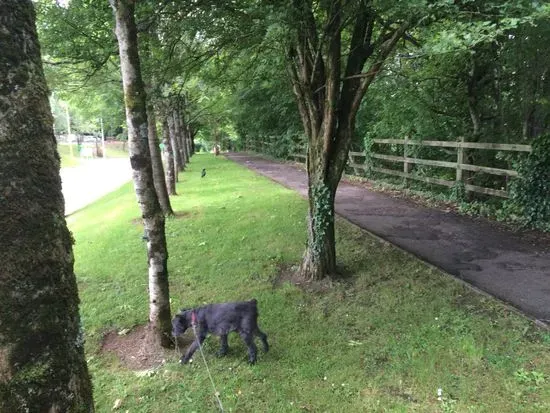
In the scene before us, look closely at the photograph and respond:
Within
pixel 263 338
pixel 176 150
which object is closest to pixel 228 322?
pixel 263 338

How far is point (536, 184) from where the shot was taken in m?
8.30

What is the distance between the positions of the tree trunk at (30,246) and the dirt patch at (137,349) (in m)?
3.36

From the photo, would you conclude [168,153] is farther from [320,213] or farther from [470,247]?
[470,247]

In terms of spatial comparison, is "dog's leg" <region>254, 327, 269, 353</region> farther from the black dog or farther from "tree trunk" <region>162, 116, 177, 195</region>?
"tree trunk" <region>162, 116, 177, 195</region>

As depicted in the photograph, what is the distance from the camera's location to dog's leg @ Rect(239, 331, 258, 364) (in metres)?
4.54

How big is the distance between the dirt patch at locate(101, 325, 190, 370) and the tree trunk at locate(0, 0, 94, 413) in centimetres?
336

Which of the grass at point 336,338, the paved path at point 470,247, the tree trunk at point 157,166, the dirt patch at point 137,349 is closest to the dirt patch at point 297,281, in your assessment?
the grass at point 336,338

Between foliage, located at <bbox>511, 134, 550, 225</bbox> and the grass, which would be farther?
foliage, located at <bbox>511, 134, 550, 225</bbox>

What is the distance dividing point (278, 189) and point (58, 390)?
1373 centimetres

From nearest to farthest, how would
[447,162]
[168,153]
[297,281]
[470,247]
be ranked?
[297,281], [470,247], [447,162], [168,153]

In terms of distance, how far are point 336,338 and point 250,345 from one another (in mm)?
1078

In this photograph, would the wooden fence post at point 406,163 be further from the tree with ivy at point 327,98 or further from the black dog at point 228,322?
the black dog at point 228,322

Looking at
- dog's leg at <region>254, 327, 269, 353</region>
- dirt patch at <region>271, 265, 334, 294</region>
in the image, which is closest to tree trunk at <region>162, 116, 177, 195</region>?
dirt patch at <region>271, 265, 334, 294</region>

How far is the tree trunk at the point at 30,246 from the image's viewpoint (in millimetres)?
1542
